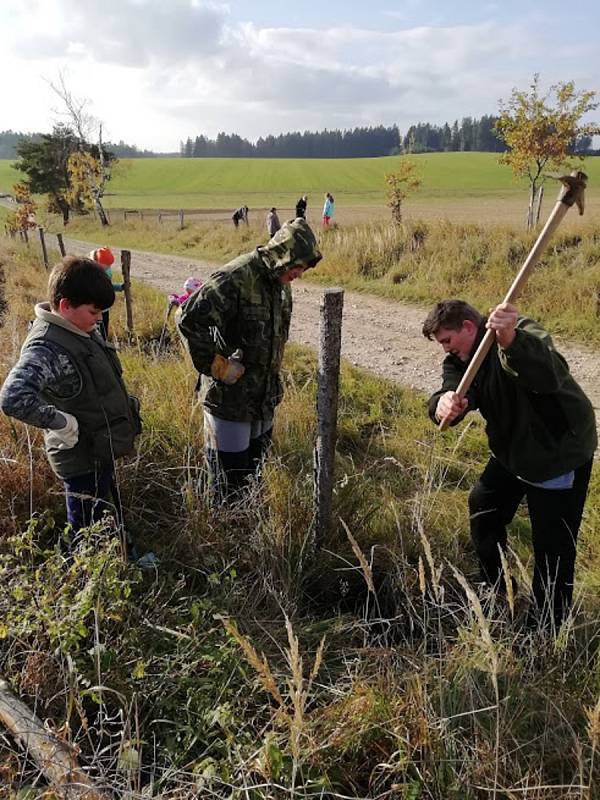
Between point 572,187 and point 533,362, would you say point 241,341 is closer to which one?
point 533,362

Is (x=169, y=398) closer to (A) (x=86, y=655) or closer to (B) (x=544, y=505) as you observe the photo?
(A) (x=86, y=655)

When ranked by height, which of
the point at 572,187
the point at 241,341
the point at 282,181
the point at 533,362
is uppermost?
the point at 282,181

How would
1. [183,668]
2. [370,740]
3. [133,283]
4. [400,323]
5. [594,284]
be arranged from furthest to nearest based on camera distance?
1. [133,283]
2. [400,323]
3. [594,284]
4. [183,668]
5. [370,740]

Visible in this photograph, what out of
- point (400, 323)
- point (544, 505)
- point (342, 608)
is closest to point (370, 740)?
point (342, 608)

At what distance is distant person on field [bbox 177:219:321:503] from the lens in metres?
2.68

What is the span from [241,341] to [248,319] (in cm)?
13

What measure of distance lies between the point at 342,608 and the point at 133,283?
35.9 feet

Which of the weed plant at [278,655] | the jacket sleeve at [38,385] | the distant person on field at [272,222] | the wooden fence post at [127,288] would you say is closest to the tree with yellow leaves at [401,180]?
the distant person on field at [272,222]

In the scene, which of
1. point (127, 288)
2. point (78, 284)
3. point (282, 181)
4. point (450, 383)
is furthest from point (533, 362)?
point (282, 181)

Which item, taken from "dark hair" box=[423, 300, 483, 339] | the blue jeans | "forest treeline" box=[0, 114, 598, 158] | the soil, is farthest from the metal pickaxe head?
"forest treeline" box=[0, 114, 598, 158]

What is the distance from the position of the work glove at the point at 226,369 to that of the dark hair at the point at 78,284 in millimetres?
601

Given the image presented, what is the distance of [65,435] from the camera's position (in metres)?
2.27

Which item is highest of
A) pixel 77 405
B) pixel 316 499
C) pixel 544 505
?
pixel 77 405

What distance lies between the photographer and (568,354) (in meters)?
6.72
